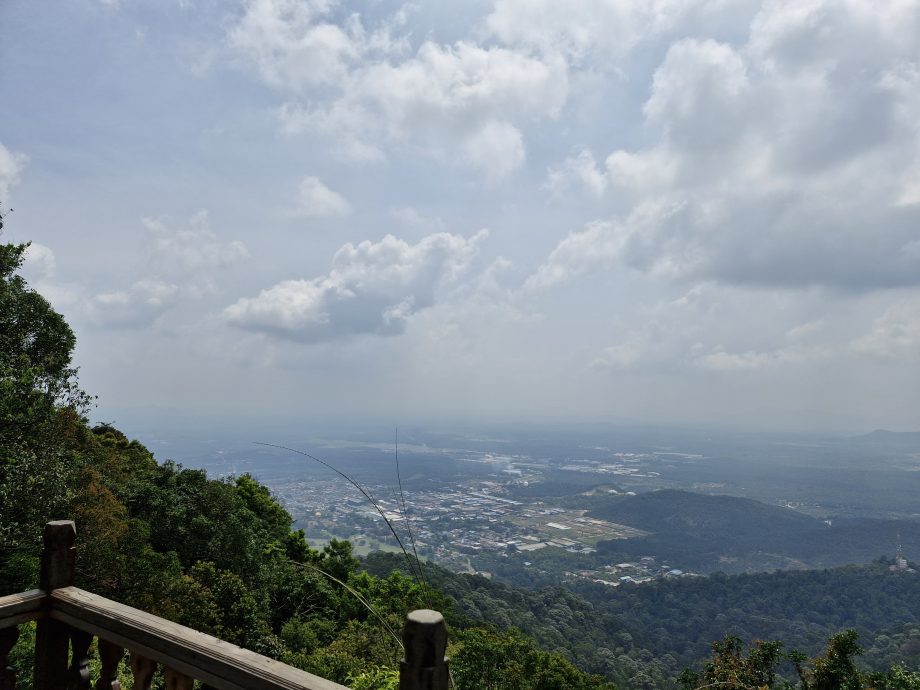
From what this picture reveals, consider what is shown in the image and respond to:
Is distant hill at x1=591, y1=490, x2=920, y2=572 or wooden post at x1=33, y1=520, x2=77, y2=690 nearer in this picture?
wooden post at x1=33, y1=520, x2=77, y2=690

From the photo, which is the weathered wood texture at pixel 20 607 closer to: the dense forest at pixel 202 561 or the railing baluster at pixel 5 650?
the railing baluster at pixel 5 650

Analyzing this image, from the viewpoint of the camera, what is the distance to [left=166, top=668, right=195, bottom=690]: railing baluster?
167 centimetres

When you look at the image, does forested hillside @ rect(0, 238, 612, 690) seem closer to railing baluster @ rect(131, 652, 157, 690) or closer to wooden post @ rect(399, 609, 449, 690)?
railing baluster @ rect(131, 652, 157, 690)

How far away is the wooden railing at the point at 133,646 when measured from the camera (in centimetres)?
117

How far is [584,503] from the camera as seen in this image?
3898 inches

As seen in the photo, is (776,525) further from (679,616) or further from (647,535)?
(679,616)

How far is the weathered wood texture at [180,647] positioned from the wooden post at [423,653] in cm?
26

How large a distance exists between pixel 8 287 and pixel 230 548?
26.7 feet

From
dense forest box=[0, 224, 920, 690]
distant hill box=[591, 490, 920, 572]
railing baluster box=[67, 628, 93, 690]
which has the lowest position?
distant hill box=[591, 490, 920, 572]

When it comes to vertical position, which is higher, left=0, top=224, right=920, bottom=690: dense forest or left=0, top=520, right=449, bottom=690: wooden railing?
left=0, top=520, right=449, bottom=690: wooden railing

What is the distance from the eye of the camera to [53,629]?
2004mm

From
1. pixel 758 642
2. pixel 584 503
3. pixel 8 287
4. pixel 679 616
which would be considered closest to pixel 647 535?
pixel 584 503

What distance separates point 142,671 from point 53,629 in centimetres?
53

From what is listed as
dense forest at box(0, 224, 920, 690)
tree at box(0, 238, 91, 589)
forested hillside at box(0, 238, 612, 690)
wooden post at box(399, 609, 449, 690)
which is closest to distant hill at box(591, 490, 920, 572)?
dense forest at box(0, 224, 920, 690)
